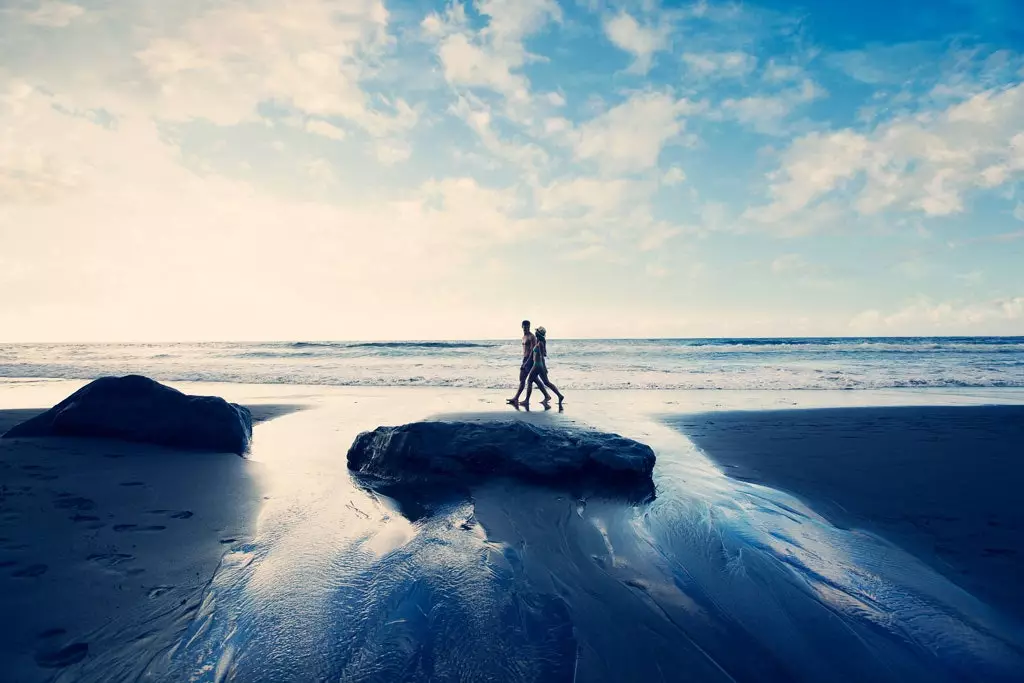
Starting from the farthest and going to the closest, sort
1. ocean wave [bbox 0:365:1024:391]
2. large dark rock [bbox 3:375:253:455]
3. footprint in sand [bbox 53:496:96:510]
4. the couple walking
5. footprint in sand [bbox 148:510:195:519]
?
ocean wave [bbox 0:365:1024:391]
the couple walking
large dark rock [bbox 3:375:253:455]
footprint in sand [bbox 148:510:195:519]
footprint in sand [bbox 53:496:96:510]

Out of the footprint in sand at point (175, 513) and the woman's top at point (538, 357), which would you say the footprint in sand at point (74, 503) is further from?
the woman's top at point (538, 357)

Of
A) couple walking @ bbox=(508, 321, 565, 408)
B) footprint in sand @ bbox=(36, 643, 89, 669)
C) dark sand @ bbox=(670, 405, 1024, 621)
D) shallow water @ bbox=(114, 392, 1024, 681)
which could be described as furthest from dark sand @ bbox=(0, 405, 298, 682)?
couple walking @ bbox=(508, 321, 565, 408)

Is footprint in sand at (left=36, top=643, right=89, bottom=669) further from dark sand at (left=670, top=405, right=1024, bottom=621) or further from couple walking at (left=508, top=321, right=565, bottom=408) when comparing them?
couple walking at (left=508, top=321, right=565, bottom=408)

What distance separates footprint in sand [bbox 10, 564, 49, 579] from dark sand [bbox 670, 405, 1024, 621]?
5295 millimetres

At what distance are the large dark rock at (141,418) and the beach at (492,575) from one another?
0.34 meters

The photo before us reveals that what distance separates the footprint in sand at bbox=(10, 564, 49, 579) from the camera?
2.64 meters

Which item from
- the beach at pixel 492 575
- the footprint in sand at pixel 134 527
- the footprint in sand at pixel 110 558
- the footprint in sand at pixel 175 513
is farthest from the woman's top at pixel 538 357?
the footprint in sand at pixel 110 558

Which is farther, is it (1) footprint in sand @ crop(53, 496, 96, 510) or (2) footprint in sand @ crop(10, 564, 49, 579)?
(1) footprint in sand @ crop(53, 496, 96, 510)

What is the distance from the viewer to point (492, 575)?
299cm

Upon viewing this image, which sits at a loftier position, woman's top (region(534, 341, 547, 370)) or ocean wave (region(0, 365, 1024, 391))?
woman's top (region(534, 341, 547, 370))

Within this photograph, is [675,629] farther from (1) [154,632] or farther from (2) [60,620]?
Result: (2) [60,620]

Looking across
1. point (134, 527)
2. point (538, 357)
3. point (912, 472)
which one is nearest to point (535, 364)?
point (538, 357)

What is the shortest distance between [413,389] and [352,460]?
8982 mm

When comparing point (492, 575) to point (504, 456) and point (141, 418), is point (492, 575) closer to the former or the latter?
point (504, 456)
